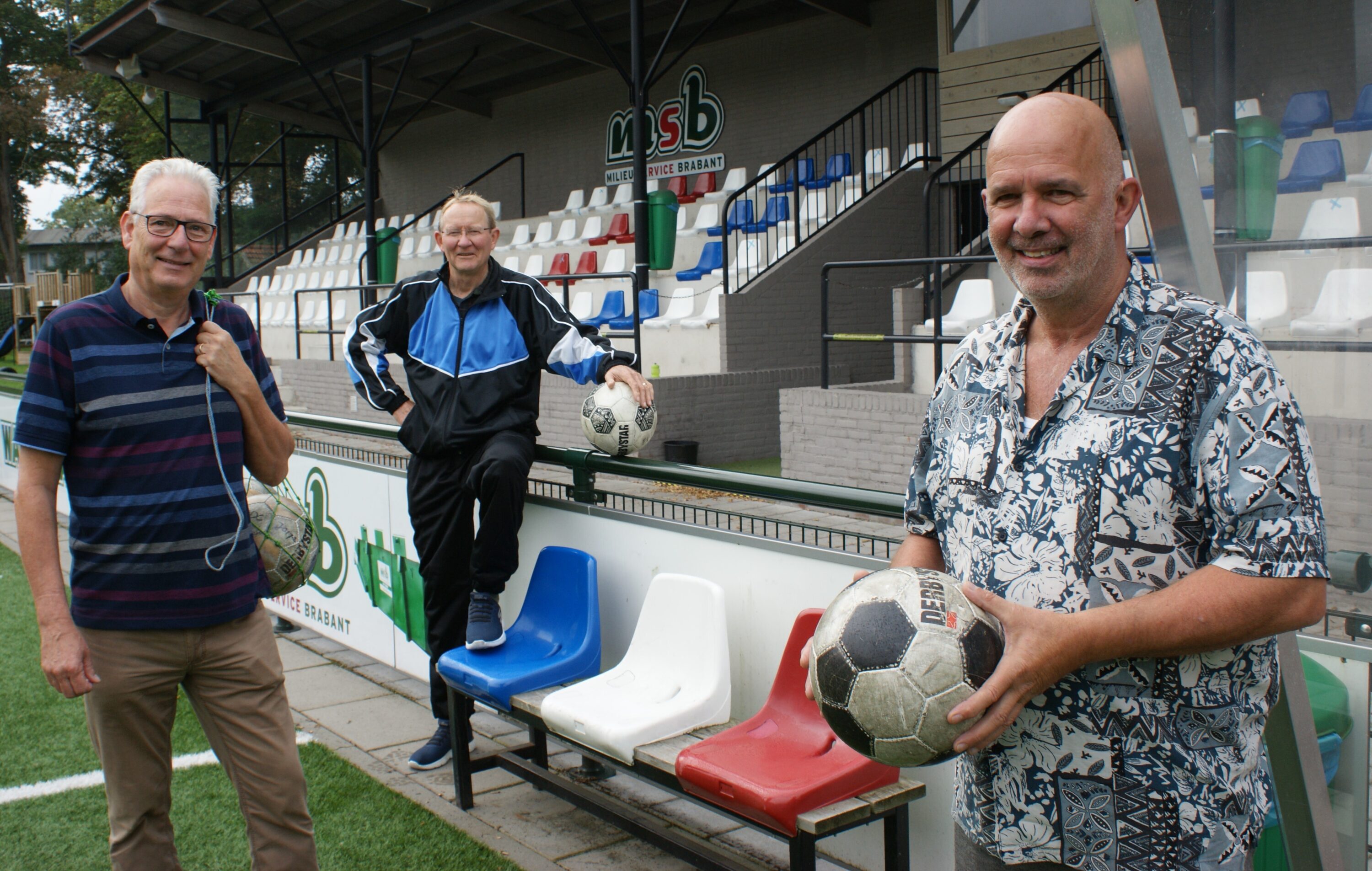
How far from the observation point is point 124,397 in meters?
2.74

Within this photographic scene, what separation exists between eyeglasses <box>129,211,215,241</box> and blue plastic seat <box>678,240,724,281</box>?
39.2ft

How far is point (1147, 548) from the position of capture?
5.06 feet

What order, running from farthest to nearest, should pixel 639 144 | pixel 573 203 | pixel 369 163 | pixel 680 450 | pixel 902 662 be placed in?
pixel 573 203, pixel 369 163, pixel 639 144, pixel 680 450, pixel 902 662

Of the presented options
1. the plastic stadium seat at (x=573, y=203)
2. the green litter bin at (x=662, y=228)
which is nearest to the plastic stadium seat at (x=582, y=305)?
the green litter bin at (x=662, y=228)

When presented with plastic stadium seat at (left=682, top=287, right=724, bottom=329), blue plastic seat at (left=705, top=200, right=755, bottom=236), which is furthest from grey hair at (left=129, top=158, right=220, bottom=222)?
blue plastic seat at (left=705, top=200, right=755, bottom=236)

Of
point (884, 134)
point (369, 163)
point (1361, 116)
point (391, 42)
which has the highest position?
point (391, 42)

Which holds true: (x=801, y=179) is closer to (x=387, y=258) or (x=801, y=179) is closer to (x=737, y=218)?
(x=737, y=218)

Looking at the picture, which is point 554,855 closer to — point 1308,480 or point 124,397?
point 124,397

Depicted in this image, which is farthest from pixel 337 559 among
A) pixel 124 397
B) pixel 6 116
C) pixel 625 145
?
pixel 6 116

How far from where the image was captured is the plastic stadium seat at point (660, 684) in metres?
3.33

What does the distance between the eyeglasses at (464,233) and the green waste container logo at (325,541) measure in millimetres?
2406

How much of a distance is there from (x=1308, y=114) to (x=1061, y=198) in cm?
49

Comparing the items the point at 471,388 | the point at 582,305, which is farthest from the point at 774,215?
the point at 471,388

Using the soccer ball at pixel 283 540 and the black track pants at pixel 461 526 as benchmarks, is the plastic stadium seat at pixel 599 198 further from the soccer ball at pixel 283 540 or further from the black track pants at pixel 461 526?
the soccer ball at pixel 283 540
